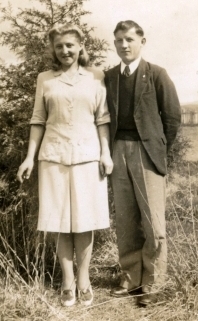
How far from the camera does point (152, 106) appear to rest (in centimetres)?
334

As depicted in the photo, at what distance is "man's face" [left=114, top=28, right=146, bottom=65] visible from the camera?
3.26m

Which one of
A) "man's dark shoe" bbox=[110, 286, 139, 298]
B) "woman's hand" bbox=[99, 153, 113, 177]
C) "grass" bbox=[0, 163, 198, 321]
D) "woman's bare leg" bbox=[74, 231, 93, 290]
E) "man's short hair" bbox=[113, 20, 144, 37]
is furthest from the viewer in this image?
"man's dark shoe" bbox=[110, 286, 139, 298]

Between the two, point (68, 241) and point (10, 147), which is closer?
point (68, 241)

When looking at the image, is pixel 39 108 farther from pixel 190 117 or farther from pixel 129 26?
pixel 190 117

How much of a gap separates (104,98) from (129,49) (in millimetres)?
423

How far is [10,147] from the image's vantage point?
392 cm

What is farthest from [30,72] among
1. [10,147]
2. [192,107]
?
[192,107]

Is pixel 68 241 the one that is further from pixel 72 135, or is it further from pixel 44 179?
pixel 72 135

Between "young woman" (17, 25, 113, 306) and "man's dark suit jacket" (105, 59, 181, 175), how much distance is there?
12 centimetres

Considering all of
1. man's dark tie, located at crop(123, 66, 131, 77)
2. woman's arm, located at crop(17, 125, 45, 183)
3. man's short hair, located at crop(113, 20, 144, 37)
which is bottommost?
woman's arm, located at crop(17, 125, 45, 183)

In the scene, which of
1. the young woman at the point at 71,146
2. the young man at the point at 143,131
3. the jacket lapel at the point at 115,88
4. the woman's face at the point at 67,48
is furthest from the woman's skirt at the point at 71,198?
the woman's face at the point at 67,48

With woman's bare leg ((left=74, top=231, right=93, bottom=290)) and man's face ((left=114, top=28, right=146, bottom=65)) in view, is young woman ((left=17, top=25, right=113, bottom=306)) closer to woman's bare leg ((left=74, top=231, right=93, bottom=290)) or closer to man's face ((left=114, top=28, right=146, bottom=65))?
woman's bare leg ((left=74, top=231, right=93, bottom=290))

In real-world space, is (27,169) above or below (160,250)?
above

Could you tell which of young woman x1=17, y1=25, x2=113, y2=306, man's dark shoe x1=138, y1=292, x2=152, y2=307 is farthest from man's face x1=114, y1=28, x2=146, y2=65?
man's dark shoe x1=138, y1=292, x2=152, y2=307
